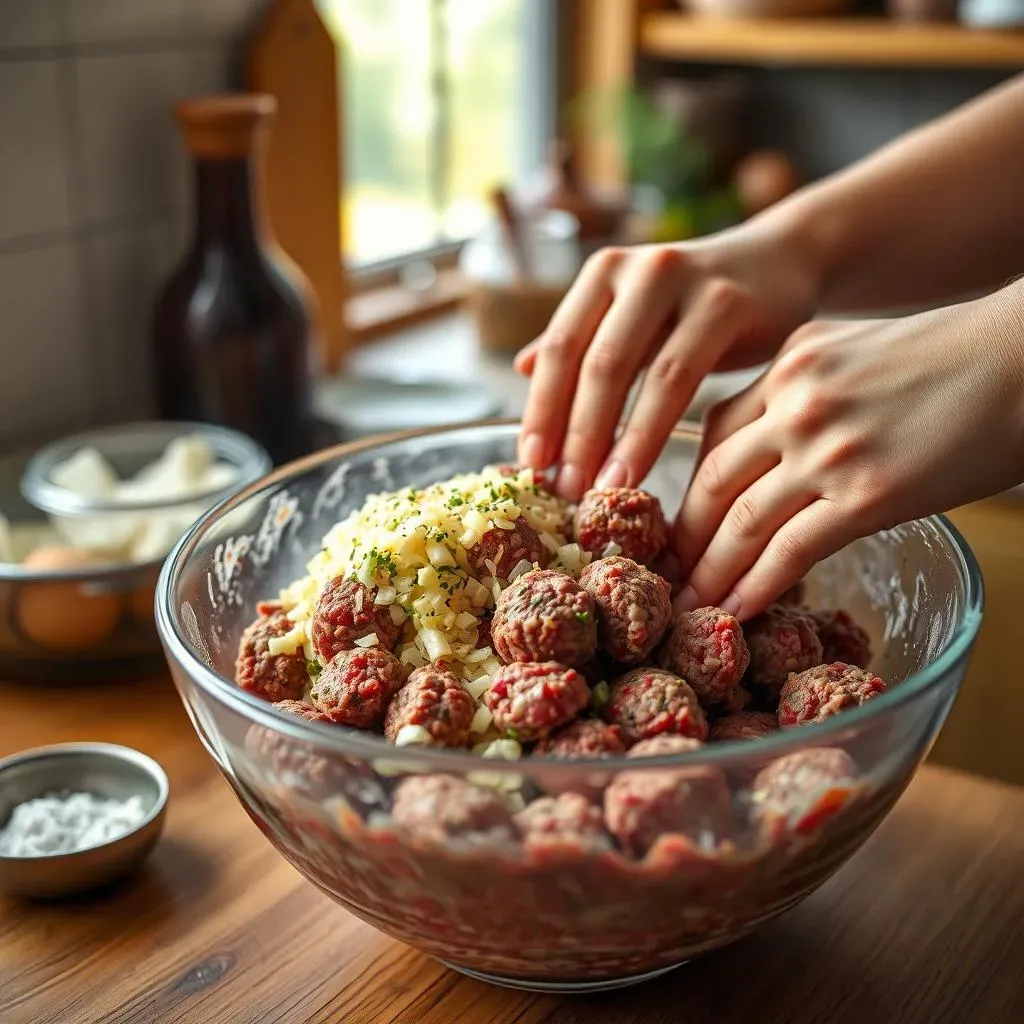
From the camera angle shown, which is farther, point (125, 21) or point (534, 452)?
point (125, 21)

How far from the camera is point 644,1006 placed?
718mm

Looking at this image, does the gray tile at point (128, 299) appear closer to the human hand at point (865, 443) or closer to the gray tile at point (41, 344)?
the gray tile at point (41, 344)

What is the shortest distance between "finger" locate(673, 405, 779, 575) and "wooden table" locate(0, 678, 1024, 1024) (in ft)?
0.78

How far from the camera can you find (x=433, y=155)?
230cm

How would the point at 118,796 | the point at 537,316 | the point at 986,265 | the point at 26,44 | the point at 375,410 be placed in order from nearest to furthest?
the point at 118,796, the point at 986,265, the point at 26,44, the point at 375,410, the point at 537,316

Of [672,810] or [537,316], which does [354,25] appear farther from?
[672,810]

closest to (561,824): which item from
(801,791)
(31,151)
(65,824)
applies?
(801,791)

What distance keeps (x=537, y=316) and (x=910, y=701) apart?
1261mm

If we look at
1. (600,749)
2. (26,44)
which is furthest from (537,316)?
(600,749)

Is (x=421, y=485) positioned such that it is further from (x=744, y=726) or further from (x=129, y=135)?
(x=129, y=135)

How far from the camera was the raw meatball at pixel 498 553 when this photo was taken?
2.54 ft

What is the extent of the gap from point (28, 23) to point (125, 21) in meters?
0.15

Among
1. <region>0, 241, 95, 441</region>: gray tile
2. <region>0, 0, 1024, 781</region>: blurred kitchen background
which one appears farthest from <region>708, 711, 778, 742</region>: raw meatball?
<region>0, 241, 95, 441</region>: gray tile

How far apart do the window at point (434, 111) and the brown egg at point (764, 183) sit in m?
0.42
